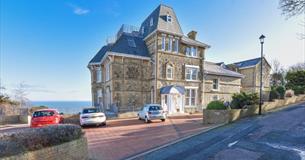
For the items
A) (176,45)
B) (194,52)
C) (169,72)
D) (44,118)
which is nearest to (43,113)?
(44,118)

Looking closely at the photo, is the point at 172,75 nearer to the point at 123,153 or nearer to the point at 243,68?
the point at 123,153

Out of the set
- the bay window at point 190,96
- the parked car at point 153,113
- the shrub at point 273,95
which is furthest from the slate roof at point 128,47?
the shrub at point 273,95

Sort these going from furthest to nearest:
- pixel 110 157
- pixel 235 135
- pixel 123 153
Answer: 1. pixel 235 135
2. pixel 123 153
3. pixel 110 157

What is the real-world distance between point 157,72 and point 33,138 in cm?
1689

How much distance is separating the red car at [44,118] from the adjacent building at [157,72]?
7619 mm

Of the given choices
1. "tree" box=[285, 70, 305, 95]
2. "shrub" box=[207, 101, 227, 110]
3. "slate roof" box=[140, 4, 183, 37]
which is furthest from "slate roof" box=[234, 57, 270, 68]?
"shrub" box=[207, 101, 227, 110]

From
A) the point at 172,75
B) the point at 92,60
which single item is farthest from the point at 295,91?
the point at 92,60

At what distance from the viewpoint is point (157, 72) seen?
21.3m

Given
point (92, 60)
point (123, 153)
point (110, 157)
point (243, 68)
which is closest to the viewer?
point (110, 157)

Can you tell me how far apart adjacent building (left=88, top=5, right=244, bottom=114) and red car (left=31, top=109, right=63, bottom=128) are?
7.62 meters

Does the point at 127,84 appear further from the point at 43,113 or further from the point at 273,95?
the point at 273,95

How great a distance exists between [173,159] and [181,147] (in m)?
1.51

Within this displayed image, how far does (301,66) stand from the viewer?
156ft

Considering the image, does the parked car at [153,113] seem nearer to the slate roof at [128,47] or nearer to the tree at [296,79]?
the slate roof at [128,47]
